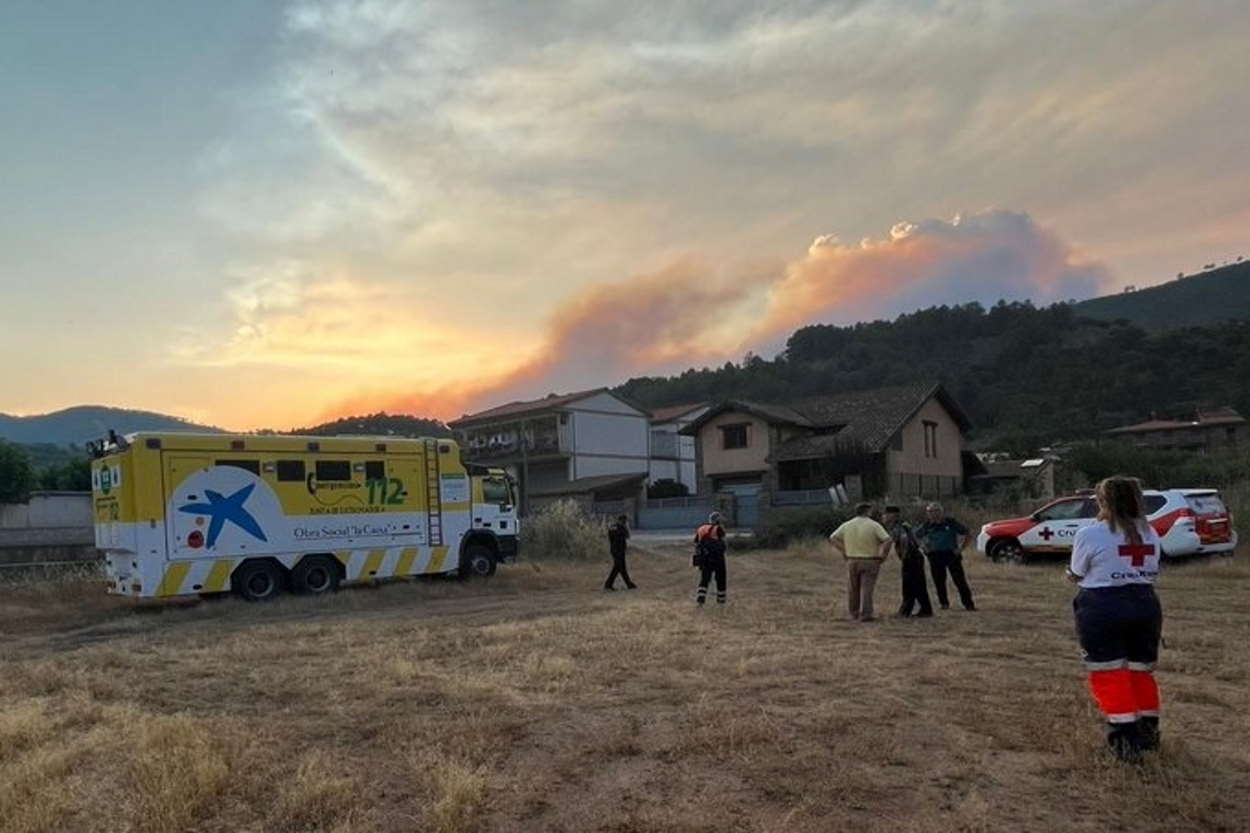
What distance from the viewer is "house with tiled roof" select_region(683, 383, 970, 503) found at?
147ft

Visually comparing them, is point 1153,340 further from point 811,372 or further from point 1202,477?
point 1202,477

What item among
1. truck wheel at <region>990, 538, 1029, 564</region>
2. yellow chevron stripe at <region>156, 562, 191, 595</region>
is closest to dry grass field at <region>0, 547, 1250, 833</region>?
yellow chevron stripe at <region>156, 562, 191, 595</region>

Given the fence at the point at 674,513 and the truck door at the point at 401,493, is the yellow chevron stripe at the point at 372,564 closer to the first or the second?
the truck door at the point at 401,493

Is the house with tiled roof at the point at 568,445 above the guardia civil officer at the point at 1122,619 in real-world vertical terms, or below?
above

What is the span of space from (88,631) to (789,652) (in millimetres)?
11117

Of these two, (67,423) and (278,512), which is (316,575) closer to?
(278,512)

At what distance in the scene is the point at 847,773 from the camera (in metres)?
5.72

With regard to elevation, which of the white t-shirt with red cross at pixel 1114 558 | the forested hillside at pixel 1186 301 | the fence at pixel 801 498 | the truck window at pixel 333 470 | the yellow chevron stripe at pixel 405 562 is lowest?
the yellow chevron stripe at pixel 405 562

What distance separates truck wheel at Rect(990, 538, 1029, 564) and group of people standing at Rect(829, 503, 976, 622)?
24.8 ft

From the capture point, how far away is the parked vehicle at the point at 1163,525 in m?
18.5

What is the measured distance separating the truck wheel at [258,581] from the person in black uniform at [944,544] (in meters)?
11.1

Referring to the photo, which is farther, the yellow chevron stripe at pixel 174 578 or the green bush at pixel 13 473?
the green bush at pixel 13 473

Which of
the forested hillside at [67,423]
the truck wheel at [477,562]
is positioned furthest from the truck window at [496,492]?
the forested hillside at [67,423]

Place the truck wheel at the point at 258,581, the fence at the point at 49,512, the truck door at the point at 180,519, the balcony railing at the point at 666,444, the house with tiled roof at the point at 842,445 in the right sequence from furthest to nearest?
the balcony railing at the point at 666,444
the house with tiled roof at the point at 842,445
the fence at the point at 49,512
the truck wheel at the point at 258,581
the truck door at the point at 180,519
